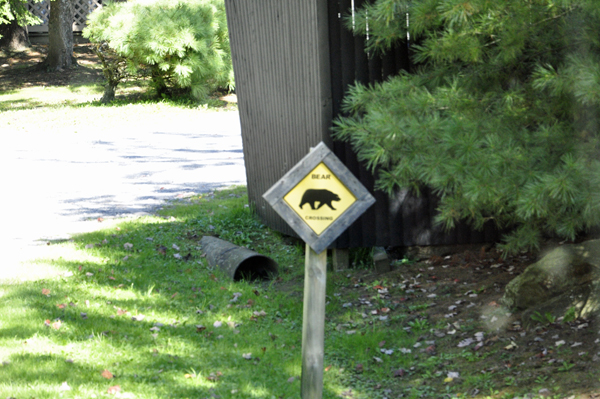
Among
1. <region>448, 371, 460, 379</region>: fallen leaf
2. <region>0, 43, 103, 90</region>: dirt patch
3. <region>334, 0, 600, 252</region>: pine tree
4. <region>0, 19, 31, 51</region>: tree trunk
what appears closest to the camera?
<region>334, 0, 600, 252</region>: pine tree

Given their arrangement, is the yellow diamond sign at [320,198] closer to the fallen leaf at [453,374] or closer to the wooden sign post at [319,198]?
the wooden sign post at [319,198]

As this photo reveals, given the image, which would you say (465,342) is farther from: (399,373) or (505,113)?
(505,113)

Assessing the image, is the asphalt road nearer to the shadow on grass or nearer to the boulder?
the shadow on grass

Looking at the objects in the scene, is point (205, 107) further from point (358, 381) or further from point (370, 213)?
point (358, 381)

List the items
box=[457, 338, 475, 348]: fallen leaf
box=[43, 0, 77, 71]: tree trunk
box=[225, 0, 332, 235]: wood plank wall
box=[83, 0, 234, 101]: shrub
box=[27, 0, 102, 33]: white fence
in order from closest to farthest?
box=[457, 338, 475, 348]: fallen leaf, box=[225, 0, 332, 235]: wood plank wall, box=[83, 0, 234, 101]: shrub, box=[43, 0, 77, 71]: tree trunk, box=[27, 0, 102, 33]: white fence

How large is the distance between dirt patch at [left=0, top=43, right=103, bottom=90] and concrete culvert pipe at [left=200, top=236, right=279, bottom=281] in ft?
59.5

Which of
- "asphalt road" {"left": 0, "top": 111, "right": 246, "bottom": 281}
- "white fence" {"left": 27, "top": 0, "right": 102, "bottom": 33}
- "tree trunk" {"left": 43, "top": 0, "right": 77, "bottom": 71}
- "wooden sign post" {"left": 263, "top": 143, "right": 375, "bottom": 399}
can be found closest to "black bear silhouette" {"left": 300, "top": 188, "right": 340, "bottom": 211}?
"wooden sign post" {"left": 263, "top": 143, "right": 375, "bottom": 399}

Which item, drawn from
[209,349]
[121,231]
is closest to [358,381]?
[209,349]

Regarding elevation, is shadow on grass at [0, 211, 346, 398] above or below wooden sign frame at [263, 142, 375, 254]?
below

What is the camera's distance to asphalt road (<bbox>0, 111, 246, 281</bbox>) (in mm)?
6898

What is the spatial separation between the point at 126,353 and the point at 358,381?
1.54 meters

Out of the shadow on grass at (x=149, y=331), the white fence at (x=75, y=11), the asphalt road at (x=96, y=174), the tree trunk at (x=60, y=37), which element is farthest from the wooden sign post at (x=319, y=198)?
the white fence at (x=75, y=11)

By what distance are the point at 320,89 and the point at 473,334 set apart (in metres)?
2.52

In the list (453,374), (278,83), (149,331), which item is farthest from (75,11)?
(453,374)
